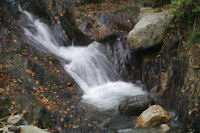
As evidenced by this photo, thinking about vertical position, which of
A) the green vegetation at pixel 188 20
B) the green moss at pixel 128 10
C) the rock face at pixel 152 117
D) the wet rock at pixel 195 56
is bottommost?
the rock face at pixel 152 117

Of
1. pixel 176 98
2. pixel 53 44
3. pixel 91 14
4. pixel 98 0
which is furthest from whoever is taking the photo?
pixel 98 0

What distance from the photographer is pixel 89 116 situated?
539 cm

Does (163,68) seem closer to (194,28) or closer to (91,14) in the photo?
(194,28)

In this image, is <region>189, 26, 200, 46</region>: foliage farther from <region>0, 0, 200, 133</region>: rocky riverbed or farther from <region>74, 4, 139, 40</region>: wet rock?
<region>74, 4, 139, 40</region>: wet rock

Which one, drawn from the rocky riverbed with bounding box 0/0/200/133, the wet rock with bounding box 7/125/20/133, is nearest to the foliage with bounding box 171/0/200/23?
the rocky riverbed with bounding box 0/0/200/133

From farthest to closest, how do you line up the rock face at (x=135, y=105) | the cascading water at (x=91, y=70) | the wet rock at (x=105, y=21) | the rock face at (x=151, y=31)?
the wet rock at (x=105, y=21)
the cascading water at (x=91, y=70)
the rock face at (x=151, y=31)
the rock face at (x=135, y=105)

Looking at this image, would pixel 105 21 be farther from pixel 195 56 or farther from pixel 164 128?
pixel 164 128

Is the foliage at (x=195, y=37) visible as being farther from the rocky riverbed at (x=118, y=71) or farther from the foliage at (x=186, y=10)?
the foliage at (x=186, y=10)

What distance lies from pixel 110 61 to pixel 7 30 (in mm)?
4307

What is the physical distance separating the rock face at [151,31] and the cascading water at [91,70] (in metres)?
1.71

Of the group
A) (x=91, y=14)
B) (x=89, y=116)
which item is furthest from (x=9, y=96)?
(x=91, y=14)

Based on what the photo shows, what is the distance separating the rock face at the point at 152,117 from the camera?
4664 mm

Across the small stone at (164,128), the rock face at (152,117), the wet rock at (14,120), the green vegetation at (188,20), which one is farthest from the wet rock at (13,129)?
the green vegetation at (188,20)

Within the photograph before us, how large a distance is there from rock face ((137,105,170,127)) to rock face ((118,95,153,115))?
335 mm
